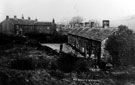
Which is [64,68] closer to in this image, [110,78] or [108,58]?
[110,78]

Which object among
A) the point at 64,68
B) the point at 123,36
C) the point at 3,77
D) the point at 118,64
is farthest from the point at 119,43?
the point at 3,77

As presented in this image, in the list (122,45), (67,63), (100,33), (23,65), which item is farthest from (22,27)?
(122,45)

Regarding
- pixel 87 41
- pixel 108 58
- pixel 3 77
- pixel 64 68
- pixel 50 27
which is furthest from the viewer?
pixel 50 27

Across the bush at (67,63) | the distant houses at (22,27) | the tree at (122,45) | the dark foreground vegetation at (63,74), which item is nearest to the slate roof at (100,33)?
A: the tree at (122,45)

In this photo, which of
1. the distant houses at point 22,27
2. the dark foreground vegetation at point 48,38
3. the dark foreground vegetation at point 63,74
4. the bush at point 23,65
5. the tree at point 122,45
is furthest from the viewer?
the distant houses at point 22,27

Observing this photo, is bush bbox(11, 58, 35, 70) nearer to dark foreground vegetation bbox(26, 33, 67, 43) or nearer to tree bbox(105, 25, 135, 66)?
tree bbox(105, 25, 135, 66)

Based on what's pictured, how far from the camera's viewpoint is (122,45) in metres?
21.8

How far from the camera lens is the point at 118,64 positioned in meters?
22.9

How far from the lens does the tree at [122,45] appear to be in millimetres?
21797

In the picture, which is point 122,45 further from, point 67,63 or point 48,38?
point 48,38

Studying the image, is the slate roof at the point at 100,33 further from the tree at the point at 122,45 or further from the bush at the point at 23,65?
the bush at the point at 23,65

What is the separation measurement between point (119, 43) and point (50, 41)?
36498 millimetres

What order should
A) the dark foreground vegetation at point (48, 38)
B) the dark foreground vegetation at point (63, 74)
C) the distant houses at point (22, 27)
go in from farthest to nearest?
the distant houses at point (22, 27) → the dark foreground vegetation at point (48, 38) → the dark foreground vegetation at point (63, 74)

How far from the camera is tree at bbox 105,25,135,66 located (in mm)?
21797
